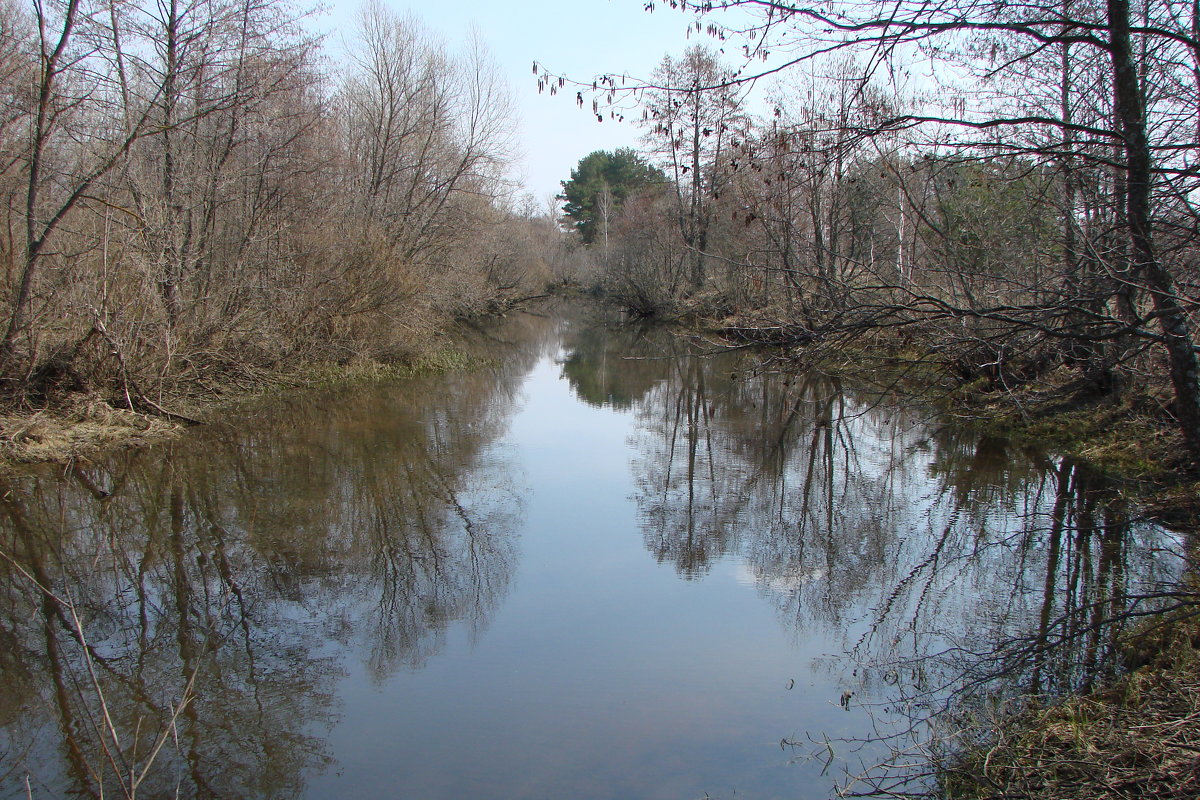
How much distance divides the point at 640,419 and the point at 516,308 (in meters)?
30.7

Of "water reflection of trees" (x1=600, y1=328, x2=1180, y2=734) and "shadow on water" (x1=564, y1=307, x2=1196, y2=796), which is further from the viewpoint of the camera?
"water reflection of trees" (x1=600, y1=328, x2=1180, y2=734)

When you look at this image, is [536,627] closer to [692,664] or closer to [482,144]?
[692,664]

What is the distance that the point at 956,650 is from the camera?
17.4 ft

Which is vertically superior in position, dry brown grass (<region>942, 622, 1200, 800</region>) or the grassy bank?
the grassy bank

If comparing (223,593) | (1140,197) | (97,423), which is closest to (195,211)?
(97,423)

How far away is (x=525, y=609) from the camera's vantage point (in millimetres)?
6102

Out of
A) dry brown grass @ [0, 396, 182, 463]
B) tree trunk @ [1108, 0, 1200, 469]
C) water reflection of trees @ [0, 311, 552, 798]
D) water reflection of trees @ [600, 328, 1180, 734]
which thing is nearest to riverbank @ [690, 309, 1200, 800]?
water reflection of trees @ [600, 328, 1180, 734]

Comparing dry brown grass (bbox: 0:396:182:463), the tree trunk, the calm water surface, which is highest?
the tree trunk

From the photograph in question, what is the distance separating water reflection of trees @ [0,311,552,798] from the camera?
4.21 metres

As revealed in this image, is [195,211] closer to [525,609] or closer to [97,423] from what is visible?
[97,423]

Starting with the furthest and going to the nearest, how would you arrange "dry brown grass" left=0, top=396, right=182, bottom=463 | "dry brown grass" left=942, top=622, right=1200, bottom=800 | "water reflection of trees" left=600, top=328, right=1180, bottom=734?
"dry brown grass" left=0, top=396, right=182, bottom=463
"water reflection of trees" left=600, top=328, right=1180, bottom=734
"dry brown grass" left=942, top=622, right=1200, bottom=800

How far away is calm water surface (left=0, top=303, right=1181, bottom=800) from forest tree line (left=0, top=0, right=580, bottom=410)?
1.90m

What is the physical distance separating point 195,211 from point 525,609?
10406 millimetres

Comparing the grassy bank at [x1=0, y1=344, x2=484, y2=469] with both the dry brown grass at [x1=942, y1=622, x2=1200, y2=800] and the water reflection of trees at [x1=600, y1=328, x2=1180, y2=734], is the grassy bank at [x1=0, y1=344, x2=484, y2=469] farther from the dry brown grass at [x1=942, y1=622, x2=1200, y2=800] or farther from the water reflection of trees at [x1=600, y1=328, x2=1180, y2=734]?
the dry brown grass at [x1=942, y1=622, x2=1200, y2=800]
